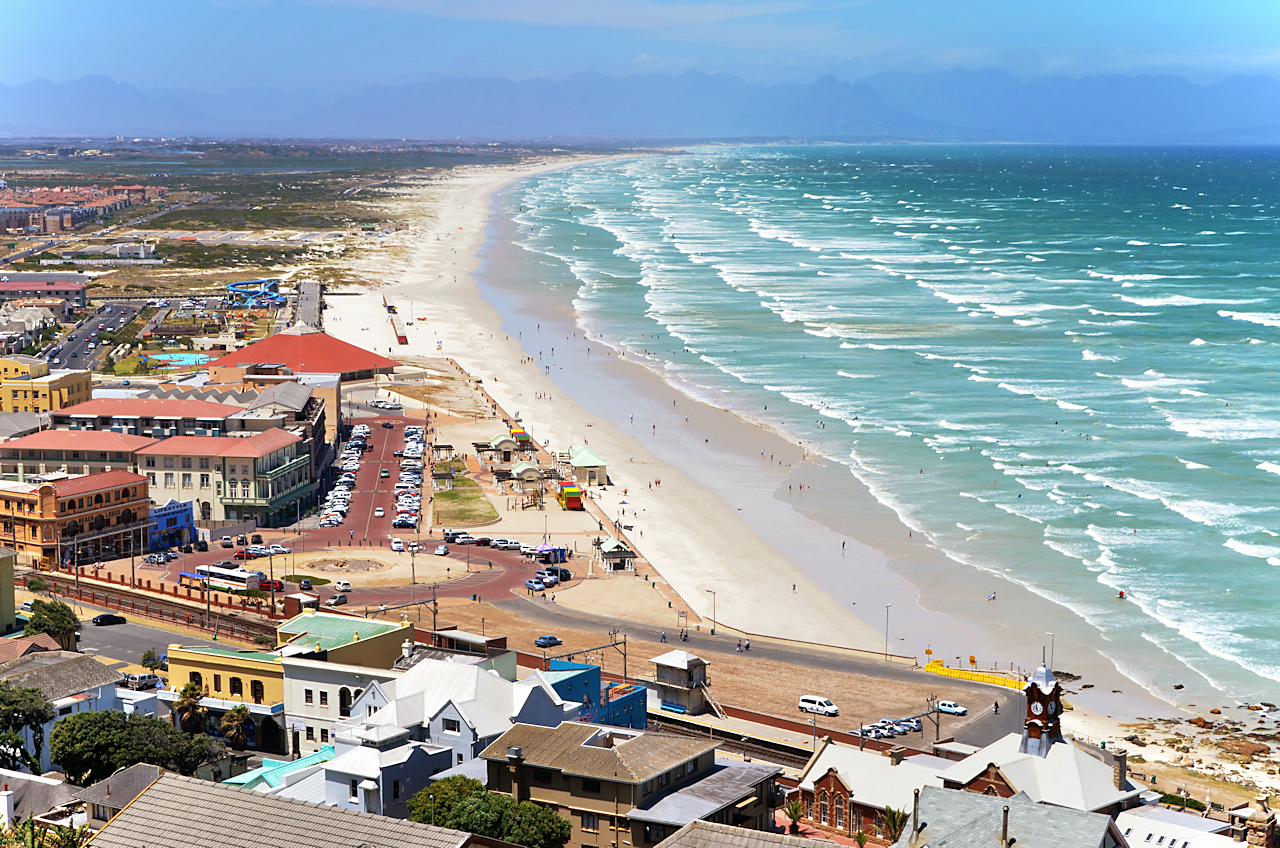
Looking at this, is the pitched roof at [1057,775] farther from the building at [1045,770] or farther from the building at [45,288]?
the building at [45,288]

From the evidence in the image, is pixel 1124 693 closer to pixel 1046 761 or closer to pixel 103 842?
pixel 1046 761

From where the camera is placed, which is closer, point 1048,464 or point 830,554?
point 830,554

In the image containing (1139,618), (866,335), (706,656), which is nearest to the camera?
(706,656)

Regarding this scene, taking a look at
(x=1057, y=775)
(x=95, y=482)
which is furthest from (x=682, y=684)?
(x=95, y=482)

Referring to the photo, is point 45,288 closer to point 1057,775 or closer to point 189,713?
point 189,713

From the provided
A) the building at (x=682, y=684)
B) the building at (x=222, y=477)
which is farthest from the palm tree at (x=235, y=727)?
the building at (x=222, y=477)

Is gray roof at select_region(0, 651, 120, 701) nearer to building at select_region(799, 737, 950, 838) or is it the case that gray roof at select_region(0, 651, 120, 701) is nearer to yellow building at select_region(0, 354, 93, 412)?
building at select_region(799, 737, 950, 838)

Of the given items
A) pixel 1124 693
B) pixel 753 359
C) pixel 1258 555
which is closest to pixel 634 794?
pixel 1124 693

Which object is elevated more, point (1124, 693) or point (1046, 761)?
point (1046, 761)
